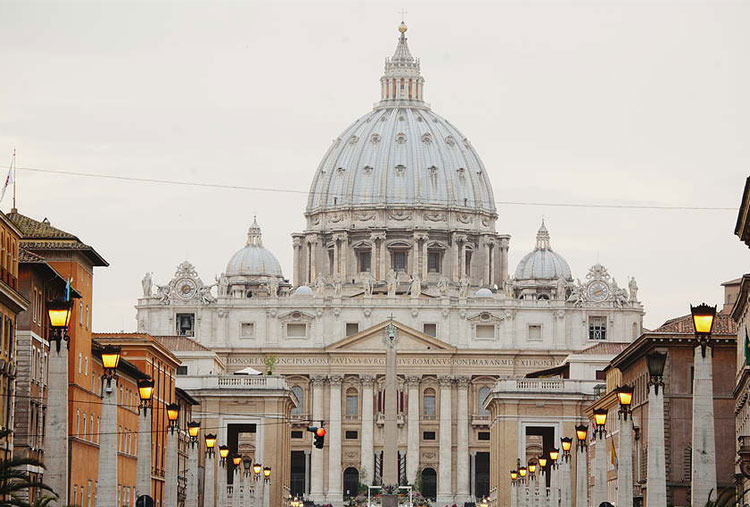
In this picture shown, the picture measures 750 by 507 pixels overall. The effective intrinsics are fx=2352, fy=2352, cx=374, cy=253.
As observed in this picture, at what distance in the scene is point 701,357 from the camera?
40875mm

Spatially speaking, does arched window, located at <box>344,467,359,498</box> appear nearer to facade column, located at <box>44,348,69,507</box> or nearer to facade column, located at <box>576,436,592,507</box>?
facade column, located at <box>576,436,592,507</box>

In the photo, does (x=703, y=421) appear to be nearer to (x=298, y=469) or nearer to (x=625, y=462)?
(x=625, y=462)

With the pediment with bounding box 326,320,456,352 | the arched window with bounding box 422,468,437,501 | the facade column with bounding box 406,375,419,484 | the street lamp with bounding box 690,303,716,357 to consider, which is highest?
the pediment with bounding box 326,320,456,352

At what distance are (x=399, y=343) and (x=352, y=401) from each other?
7.12 m

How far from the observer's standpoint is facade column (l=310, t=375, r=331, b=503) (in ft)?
639

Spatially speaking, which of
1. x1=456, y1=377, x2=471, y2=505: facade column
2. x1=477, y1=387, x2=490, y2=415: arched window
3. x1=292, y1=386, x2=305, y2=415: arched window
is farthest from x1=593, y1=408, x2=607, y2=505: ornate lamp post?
x1=292, y1=386, x2=305, y2=415: arched window

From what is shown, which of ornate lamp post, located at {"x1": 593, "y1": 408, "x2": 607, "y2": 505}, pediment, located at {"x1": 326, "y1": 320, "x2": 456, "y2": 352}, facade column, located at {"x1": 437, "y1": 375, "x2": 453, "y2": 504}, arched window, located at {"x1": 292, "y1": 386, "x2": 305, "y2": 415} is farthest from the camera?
arched window, located at {"x1": 292, "y1": 386, "x2": 305, "y2": 415}

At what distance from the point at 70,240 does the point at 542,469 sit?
31.1 meters

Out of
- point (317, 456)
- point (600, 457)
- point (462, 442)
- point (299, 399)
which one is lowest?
point (600, 457)

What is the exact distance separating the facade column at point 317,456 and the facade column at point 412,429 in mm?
6898

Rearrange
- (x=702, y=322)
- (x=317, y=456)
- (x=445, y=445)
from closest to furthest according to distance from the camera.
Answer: (x=702, y=322), (x=317, y=456), (x=445, y=445)

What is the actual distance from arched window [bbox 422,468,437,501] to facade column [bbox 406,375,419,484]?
6.83 ft

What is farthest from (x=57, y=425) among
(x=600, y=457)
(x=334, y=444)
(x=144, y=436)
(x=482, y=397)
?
(x=482, y=397)

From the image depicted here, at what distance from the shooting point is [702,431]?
4138 centimetres
